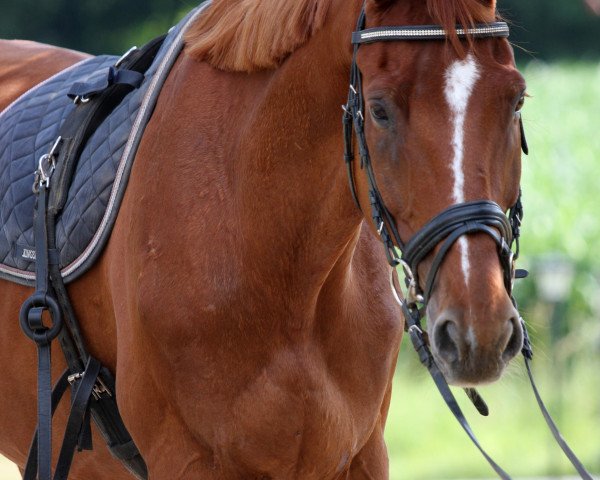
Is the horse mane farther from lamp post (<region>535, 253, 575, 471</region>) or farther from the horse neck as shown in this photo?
lamp post (<region>535, 253, 575, 471</region>)

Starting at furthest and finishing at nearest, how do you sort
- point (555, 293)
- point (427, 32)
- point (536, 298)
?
point (536, 298) → point (555, 293) → point (427, 32)

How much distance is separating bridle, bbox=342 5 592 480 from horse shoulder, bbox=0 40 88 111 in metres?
1.84

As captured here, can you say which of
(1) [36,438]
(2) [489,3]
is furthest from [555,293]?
(2) [489,3]

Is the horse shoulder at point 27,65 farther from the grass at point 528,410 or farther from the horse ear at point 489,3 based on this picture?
the grass at point 528,410

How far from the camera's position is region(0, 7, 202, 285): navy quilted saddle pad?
2.90 m

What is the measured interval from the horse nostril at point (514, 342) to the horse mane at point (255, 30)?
66 cm

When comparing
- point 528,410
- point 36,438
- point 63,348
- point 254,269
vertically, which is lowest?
point 528,410

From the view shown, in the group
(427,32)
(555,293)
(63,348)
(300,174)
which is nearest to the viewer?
(427,32)

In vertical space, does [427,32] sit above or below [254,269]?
above

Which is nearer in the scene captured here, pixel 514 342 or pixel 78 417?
pixel 514 342

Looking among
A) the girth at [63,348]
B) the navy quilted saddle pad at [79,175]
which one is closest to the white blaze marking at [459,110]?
the navy quilted saddle pad at [79,175]

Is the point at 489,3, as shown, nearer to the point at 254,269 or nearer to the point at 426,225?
the point at 426,225

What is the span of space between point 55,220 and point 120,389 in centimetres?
54

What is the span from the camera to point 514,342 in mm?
2113
